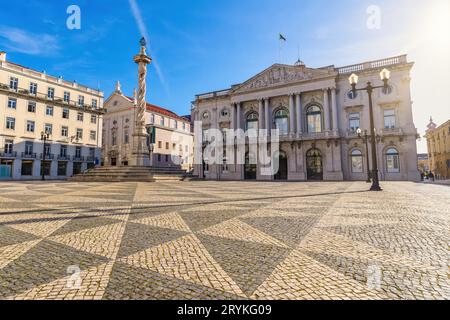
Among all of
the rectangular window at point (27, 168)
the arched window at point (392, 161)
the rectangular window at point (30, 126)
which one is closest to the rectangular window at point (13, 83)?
the rectangular window at point (30, 126)

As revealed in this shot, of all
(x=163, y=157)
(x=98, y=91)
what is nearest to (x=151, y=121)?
(x=163, y=157)

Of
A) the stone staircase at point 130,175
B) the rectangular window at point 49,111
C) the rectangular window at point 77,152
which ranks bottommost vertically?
the stone staircase at point 130,175

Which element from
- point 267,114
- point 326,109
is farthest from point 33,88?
point 326,109

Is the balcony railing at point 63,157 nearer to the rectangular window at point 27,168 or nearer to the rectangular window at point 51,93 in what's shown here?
the rectangular window at point 27,168

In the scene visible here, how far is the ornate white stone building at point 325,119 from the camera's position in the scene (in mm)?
26266

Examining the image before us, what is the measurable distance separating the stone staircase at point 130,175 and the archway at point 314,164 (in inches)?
623

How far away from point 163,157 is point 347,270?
45827mm

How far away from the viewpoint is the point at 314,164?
97.8ft

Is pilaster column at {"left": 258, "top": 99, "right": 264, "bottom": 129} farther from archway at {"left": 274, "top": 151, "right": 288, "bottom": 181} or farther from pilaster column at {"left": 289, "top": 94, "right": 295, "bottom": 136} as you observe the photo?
archway at {"left": 274, "top": 151, "right": 288, "bottom": 181}

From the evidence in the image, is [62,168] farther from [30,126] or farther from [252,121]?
[252,121]

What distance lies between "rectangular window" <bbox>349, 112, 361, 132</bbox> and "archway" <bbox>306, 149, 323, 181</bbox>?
4821mm

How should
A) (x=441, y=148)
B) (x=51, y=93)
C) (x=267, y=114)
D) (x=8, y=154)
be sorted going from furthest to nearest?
(x=441, y=148), (x=51, y=93), (x=267, y=114), (x=8, y=154)

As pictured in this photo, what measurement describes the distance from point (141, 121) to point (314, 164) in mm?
21243
